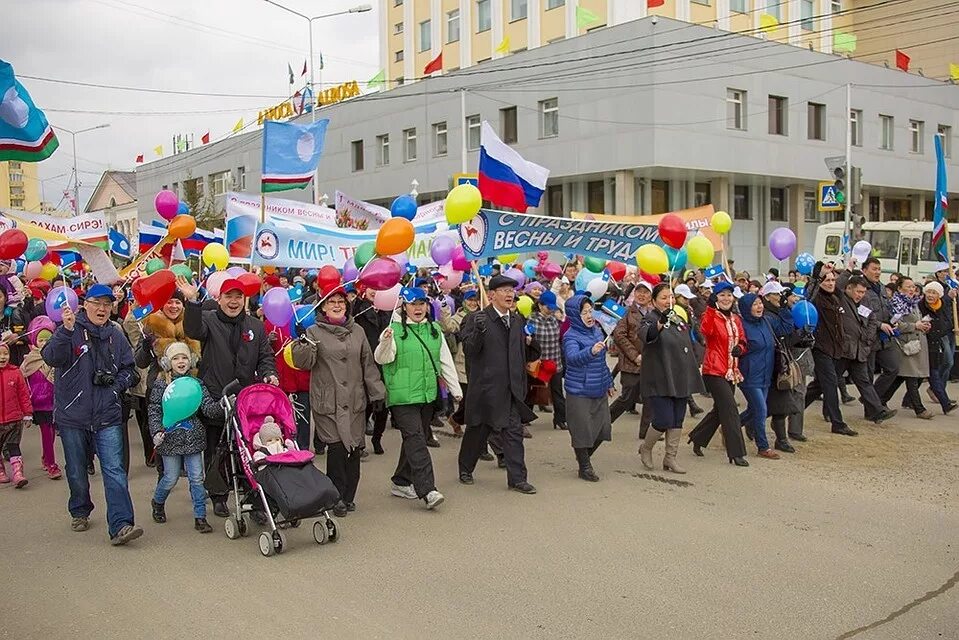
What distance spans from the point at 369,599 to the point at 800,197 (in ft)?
113

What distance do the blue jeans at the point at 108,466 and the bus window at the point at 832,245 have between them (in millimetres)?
24281

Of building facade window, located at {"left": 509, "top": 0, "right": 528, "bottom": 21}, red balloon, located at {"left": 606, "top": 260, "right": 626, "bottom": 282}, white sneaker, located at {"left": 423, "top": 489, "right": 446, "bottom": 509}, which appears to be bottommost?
white sneaker, located at {"left": 423, "top": 489, "right": 446, "bottom": 509}

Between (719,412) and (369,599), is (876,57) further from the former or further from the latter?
(369,599)

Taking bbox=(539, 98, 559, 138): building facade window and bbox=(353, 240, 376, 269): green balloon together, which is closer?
bbox=(353, 240, 376, 269): green balloon

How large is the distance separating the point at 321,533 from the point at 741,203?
32292 millimetres

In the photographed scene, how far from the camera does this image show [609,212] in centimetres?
3291

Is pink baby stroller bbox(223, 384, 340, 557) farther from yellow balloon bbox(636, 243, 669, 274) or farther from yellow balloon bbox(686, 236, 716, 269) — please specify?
yellow balloon bbox(686, 236, 716, 269)

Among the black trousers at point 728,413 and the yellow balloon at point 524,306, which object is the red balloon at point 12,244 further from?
the black trousers at point 728,413

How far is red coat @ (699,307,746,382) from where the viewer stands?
27.6ft

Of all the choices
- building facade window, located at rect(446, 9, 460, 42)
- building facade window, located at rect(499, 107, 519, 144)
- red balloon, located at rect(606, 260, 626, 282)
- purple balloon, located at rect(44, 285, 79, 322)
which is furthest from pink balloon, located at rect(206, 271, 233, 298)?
building facade window, located at rect(446, 9, 460, 42)

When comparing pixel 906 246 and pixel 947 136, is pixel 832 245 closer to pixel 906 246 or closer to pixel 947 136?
pixel 906 246

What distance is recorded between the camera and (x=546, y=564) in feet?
18.6

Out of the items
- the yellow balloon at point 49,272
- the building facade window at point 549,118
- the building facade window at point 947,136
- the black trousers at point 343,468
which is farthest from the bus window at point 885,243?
the black trousers at point 343,468

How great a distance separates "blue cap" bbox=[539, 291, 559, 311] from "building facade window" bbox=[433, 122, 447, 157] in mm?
28378
